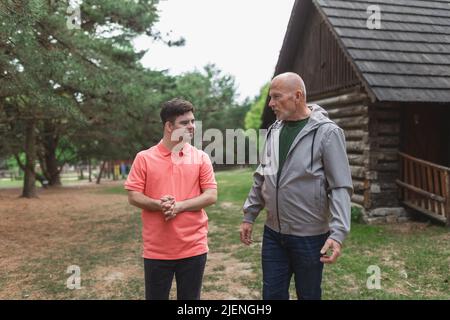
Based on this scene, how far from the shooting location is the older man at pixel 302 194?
276cm

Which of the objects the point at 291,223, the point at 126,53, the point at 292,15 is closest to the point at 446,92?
the point at 292,15

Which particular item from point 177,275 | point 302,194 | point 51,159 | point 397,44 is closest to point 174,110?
point 302,194

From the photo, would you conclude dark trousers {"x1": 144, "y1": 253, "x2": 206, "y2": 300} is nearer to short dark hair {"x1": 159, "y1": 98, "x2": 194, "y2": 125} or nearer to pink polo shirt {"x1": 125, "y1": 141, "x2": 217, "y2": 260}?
pink polo shirt {"x1": 125, "y1": 141, "x2": 217, "y2": 260}

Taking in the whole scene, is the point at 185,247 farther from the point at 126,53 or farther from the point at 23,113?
the point at 126,53

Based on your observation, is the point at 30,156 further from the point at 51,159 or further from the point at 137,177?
the point at 137,177

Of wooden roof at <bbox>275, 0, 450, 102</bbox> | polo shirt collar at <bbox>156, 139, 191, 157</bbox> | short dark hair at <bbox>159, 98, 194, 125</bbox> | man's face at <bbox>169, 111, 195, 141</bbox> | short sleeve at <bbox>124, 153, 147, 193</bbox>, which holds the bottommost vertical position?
short sleeve at <bbox>124, 153, 147, 193</bbox>

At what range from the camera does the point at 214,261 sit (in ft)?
21.8

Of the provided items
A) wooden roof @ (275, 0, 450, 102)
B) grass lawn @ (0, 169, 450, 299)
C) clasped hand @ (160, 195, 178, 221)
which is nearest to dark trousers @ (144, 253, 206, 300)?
clasped hand @ (160, 195, 178, 221)

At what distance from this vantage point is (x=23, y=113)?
521 inches

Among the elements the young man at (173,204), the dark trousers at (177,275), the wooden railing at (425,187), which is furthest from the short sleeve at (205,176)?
the wooden railing at (425,187)

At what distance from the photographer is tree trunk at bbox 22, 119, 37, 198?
53.3 ft

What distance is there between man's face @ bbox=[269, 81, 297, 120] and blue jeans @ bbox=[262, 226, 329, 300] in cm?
83
